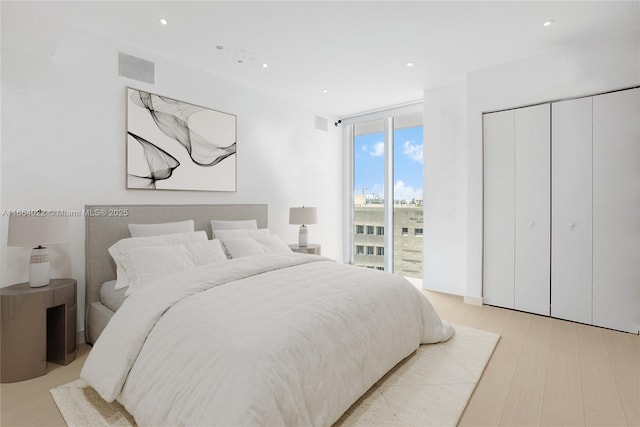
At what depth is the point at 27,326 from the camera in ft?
6.71

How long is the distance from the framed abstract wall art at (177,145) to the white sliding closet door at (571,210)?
3420 millimetres

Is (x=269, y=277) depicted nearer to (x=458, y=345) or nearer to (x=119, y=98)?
(x=458, y=345)

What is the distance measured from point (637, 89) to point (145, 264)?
429 cm

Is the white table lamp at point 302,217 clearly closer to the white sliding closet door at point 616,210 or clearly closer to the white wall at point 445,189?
the white wall at point 445,189

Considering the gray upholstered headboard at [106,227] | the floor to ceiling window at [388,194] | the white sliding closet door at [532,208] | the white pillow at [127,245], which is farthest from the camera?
the floor to ceiling window at [388,194]

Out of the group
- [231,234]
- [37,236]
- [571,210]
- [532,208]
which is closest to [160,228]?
[231,234]

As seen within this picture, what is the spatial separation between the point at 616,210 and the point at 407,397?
8.49ft

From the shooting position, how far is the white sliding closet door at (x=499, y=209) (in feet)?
11.1

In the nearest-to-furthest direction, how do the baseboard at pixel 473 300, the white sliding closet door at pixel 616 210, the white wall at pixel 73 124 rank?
the white wall at pixel 73 124, the white sliding closet door at pixel 616 210, the baseboard at pixel 473 300

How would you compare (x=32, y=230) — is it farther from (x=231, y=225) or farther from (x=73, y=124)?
(x=231, y=225)

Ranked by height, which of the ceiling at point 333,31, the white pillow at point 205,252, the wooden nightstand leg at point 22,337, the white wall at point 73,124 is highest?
the ceiling at point 333,31

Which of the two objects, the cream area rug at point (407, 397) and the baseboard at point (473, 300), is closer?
the cream area rug at point (407, 397)

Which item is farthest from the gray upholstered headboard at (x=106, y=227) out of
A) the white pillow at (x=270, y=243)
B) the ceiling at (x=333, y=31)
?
the ceiling at (x=333, y=31)

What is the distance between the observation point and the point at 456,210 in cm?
394
